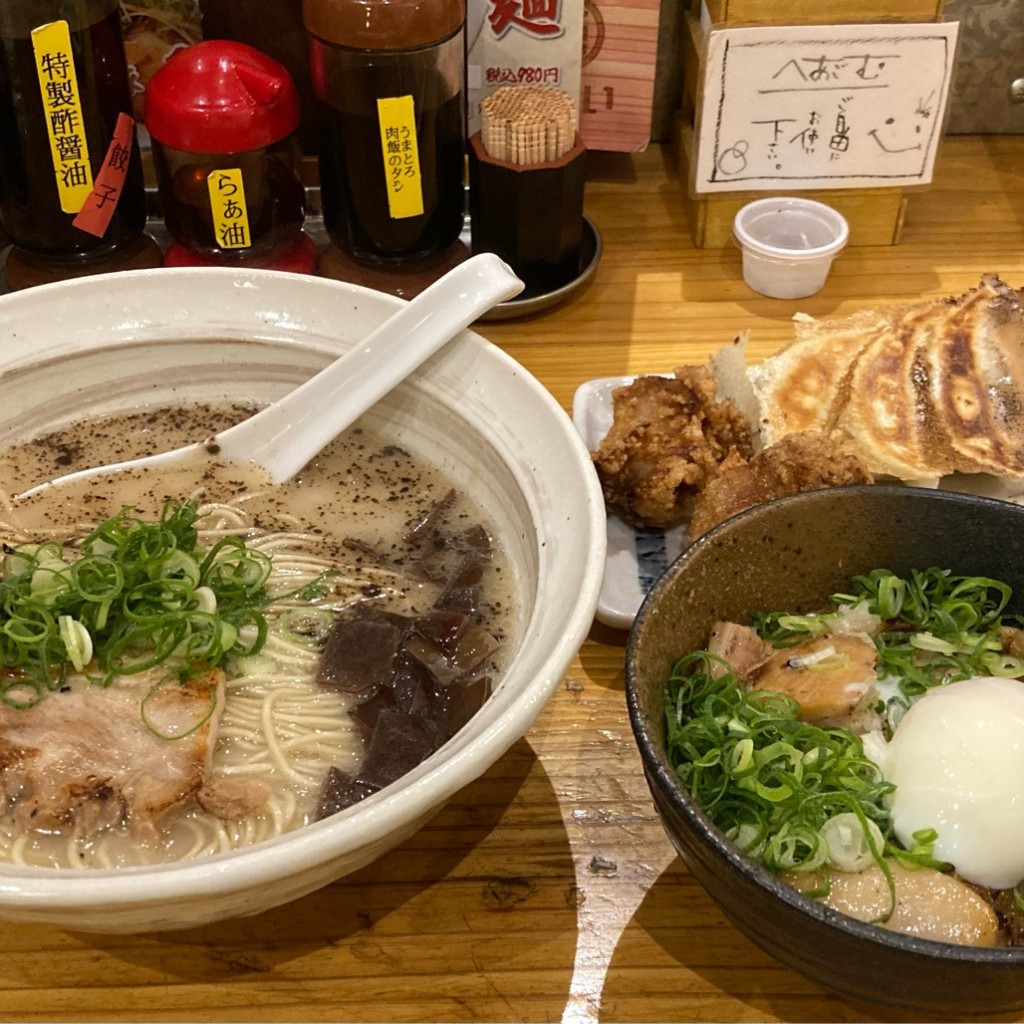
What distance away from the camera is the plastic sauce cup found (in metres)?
1.96

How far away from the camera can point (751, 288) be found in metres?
2.06

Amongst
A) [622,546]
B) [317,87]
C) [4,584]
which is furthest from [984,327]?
[4,584]

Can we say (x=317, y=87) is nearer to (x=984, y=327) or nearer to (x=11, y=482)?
(x=11, y=482)

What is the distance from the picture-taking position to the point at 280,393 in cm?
147

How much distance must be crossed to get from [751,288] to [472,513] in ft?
3.17

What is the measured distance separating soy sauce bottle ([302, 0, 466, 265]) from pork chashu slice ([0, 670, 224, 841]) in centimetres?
101

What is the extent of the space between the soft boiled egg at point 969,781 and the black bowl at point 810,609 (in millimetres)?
134

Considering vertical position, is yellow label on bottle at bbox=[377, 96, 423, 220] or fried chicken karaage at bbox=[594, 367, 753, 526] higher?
yellow label on bottle at bbox=[377, 96, 423, 220]

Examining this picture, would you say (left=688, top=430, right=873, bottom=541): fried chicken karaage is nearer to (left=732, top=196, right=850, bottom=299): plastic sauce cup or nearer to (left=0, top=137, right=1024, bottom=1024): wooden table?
(left=0, top=137, right=1024, bottom=1024): wooden table

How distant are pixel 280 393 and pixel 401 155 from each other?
549 mm

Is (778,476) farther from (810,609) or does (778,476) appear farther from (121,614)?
(121,614)

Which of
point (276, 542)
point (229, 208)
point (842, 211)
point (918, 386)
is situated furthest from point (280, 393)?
point (842, 211)

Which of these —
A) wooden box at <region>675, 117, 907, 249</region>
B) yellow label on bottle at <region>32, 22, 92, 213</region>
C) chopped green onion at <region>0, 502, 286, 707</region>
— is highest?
yellow label on bottle at <region>32, 22, 92, 213</region>

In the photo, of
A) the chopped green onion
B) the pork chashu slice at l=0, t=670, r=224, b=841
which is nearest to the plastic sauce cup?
the chopped green onion
